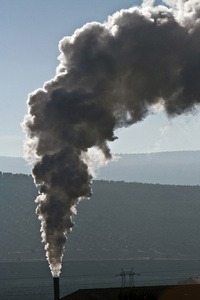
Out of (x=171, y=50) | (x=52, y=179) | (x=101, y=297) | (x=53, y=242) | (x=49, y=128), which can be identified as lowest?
(x=101, y=297)

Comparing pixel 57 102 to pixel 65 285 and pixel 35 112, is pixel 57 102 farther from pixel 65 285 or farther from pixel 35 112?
pixel 65 285

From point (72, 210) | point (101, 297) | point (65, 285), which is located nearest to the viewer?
point (101, 297)

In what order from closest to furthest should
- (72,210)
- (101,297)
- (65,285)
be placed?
(101,297) → (72,210) → (65,285)

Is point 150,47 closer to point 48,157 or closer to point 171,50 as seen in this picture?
point 171,50

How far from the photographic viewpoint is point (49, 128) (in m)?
40.2

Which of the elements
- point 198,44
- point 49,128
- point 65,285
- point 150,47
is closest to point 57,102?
point 49,128

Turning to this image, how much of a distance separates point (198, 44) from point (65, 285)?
437ft

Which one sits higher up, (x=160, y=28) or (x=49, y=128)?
(x=160, y=28)

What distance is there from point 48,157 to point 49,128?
7.12 ft

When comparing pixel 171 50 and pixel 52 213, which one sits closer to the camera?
pixel 52 213

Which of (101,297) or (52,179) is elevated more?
(52,179)

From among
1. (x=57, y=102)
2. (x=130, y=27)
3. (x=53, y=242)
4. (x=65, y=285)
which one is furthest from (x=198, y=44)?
(x=65, y=285)

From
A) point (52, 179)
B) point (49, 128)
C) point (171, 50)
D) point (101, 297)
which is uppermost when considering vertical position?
point (171, 50)

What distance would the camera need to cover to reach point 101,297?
37062 millimetres
